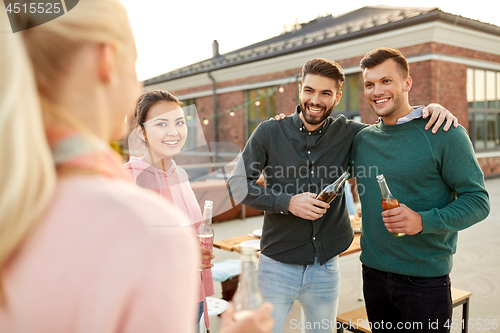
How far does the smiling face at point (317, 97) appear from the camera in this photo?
233 centimetres

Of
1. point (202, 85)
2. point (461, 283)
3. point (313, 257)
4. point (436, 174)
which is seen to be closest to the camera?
point (436, 174)

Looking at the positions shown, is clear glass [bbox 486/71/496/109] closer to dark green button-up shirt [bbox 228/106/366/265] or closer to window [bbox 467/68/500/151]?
window [bbox 467/68/500/151]

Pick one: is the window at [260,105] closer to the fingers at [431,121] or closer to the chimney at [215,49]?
the chimney at [215,49]

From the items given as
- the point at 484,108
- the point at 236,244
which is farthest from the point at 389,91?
the point at 484,108

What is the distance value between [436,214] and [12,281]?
6.28ft

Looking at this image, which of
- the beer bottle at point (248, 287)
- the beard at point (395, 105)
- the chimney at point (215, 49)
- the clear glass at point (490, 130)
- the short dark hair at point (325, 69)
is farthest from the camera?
the chimney at point (215, 49)

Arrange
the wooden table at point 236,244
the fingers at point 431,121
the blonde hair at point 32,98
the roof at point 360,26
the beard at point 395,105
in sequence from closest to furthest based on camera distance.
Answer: the blonde hair at point 32,98 → the fingers at point 431,121 → the beard at point 395,105 → the wooden table at point 236,244 → the roof at point 360,26

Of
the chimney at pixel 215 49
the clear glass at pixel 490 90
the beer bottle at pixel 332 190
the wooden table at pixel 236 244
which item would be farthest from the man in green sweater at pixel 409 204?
the chimney at pixel 215 49

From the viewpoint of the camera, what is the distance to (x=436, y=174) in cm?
203

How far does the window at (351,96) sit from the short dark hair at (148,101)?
1100 cm

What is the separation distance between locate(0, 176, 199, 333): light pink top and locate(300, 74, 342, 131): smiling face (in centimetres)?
198

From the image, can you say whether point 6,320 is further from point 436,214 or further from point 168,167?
point 436,214

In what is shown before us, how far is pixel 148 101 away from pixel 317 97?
108 cm

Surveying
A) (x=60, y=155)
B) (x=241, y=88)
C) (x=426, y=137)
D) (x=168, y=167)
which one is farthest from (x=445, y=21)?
(x=60, y=155)
